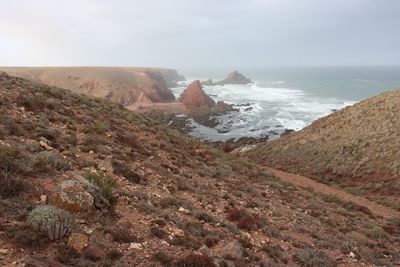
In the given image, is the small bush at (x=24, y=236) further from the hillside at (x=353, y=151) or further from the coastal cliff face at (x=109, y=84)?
the coastal cliff face at (x=109, y=84)

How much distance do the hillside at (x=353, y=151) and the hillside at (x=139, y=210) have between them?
653 cm

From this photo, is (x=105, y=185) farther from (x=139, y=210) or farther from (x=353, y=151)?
(x=353, y=151)

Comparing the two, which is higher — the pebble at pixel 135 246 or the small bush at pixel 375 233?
the pebble at pixel 135 246

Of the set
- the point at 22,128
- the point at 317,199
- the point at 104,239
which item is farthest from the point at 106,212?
the point at 317,199

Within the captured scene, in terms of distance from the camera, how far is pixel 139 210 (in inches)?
345

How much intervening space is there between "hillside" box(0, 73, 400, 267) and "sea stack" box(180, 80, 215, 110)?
60003mm

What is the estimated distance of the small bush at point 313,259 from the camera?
8609mm

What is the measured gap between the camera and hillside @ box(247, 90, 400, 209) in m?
22.8

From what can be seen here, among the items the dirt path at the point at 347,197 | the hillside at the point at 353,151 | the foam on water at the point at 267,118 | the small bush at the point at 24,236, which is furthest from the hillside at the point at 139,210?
the foam on water at the point at 267,118

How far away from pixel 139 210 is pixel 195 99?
238ft

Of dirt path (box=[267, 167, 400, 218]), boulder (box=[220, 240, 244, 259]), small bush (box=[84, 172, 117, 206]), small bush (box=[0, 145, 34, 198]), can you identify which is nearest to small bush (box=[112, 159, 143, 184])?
small bush (box=[84, 172, 117, 206])

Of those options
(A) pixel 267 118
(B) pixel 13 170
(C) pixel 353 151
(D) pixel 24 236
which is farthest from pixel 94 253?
(A) pixel 267 118

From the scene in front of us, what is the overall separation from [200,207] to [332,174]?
18090 millimetres

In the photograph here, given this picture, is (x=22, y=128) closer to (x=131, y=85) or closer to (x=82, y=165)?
(x=82, y=165)
